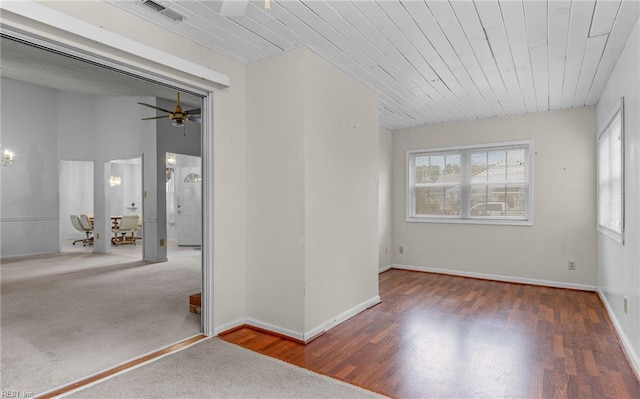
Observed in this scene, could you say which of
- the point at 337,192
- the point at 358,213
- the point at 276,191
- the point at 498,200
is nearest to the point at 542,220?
the point at 498,200

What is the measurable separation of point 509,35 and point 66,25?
2944mm

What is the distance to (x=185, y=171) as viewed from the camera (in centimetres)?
939

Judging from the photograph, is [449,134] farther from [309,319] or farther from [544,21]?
[309,319]

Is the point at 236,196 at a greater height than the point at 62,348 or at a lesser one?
greater

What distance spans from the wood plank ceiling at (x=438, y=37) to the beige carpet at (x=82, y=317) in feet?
8.01

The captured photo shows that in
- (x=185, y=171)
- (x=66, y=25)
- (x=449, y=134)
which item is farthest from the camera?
(x=185, y=171)

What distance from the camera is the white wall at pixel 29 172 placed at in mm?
7008

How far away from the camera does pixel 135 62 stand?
2365 millimetres

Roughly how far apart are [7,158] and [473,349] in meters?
8.86

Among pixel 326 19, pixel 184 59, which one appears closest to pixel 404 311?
pixel 326 19

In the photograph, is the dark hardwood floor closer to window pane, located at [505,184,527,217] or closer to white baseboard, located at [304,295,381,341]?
white baseboard, located at [304,295,381,341]

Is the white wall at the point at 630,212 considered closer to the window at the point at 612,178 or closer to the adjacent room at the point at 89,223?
the window at the point at 612,178

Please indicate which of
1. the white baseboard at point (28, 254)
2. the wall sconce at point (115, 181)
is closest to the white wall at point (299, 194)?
the white baseboard at point (28, 254)

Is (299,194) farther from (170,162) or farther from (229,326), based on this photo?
(170,162)
